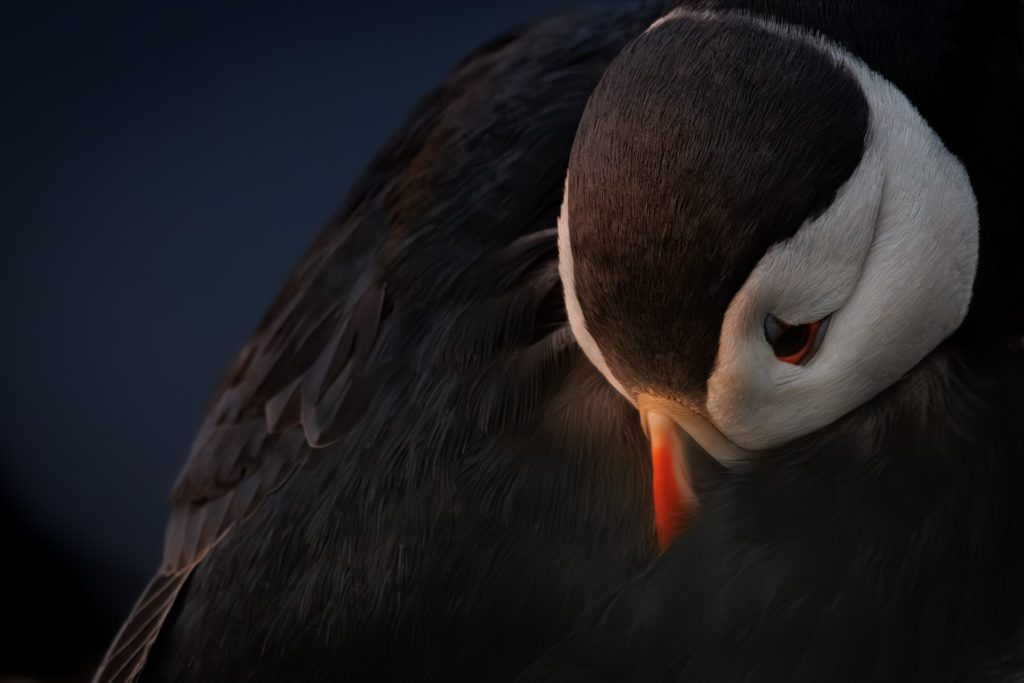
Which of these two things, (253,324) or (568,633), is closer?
(568,633)

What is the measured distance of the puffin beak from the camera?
1.50 m

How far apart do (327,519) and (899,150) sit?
27.7 inches

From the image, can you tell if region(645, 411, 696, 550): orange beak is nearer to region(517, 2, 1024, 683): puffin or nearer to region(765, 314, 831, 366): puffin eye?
region(517, 2, 1024, 683): puffin

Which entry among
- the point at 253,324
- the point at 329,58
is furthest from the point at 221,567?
the point at 329,58

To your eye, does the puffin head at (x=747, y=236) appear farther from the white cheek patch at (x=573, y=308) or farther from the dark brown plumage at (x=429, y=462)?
the dark brown plumage at (x=429, y=462)

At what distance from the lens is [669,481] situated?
1.50 meters

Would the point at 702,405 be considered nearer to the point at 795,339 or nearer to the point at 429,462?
the point at 795,339

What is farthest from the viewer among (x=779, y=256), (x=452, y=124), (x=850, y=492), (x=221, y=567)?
(x=452, y=124)

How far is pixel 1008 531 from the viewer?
150 cm

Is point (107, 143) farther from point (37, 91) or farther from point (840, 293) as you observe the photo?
point (840, 293)


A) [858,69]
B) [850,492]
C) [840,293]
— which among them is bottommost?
[850,492]

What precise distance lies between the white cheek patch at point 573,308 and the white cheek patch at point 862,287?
0.12 m

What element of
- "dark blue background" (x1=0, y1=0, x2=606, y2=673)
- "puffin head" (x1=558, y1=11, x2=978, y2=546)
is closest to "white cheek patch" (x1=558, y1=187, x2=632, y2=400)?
"puffin head" (x1=558, y1=11, x2=978, y2=546)

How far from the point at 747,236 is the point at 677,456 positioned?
0.26 m
